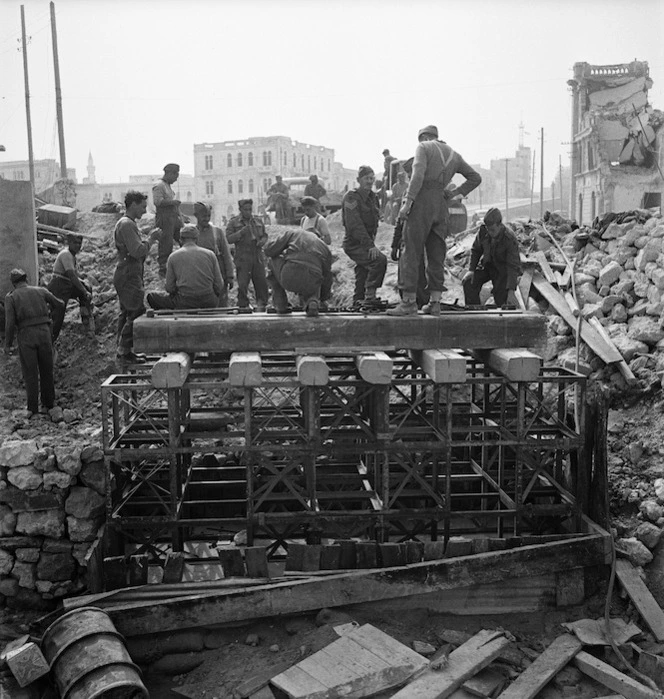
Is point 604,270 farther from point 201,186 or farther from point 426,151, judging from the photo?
point 201,186

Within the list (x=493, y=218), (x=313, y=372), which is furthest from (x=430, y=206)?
(x=493, y=218)

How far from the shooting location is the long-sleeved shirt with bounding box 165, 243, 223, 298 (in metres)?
9.59

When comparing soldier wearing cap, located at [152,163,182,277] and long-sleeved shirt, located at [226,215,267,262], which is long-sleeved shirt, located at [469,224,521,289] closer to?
long-sleeved shirt, located at [226,215,267,262]

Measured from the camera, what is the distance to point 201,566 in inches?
350

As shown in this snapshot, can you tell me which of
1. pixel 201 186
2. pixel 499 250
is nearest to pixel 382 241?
pixel 499 250

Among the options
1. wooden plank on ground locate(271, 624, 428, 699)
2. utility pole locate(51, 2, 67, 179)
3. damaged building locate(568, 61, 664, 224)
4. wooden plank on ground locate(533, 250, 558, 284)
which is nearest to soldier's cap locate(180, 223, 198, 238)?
wooden plank on ground locate(271, 624, 428, 699)

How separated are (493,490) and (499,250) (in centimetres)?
313

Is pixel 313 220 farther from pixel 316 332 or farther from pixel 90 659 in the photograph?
pixel 90 659

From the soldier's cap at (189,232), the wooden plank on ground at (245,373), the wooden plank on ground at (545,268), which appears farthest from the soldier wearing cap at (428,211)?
the wooden plank on ground at (545,268)

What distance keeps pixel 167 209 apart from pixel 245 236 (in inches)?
56.9

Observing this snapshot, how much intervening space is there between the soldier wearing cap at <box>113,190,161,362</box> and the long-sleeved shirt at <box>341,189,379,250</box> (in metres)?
2.70

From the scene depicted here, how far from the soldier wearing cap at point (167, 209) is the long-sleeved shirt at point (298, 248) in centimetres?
441

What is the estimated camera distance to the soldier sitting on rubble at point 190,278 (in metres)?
9.60

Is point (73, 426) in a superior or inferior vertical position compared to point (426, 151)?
inferior
